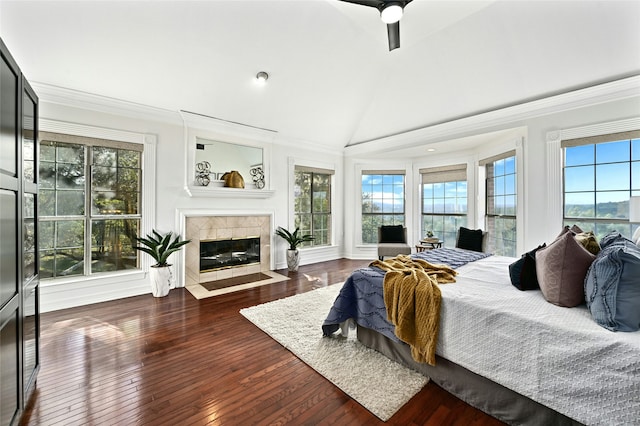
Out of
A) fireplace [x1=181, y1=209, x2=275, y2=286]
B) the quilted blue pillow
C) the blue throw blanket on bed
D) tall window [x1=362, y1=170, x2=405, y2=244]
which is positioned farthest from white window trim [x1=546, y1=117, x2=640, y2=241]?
fireplace [x1=181, y1=209, x2=275, y2=286]

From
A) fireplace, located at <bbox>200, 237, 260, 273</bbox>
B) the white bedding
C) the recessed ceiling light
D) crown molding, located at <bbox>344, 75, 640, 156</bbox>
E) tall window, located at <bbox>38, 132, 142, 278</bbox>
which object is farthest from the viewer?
fireplace, located at <bbox>200, 237, 260, 273</bbox>

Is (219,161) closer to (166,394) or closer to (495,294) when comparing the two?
(166,394)

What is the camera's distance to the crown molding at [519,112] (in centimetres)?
313

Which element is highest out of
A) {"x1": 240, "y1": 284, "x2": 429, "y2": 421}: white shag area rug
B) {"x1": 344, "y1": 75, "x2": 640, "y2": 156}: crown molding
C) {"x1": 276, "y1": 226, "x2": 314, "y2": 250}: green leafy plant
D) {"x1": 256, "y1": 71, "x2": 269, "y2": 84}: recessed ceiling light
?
{"x1": 256, "y1": 71, "x2": 269, "y2": 84}: recessed ceiling light

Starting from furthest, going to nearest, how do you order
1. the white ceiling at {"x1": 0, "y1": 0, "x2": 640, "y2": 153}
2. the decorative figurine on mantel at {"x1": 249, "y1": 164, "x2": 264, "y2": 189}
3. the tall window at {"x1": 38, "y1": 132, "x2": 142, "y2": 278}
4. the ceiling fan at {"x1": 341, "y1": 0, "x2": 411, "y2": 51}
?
the decorative figurine on mantel at {"x1": 249, "y1": 164, "x2": 264, "y2": 189} < the tall window at {"x1": 38, "y1": 132, "x2": 142, "y2": 278} < the white ceiling at {"x1": 0, "y1": 0, "x2": 640, "y2": 153} < the ceiling fan at {"x1": 341, "y1": 0, "x2": 411, "y2": 51}

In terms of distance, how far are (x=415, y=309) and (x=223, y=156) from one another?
3.98 m

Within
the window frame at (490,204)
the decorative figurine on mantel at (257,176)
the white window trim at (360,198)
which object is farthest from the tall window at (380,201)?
the decorative figurine on mantel at (257,176)

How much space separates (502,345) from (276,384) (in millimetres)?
1481

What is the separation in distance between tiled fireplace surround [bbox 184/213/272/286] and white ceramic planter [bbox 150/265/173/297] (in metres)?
0.50

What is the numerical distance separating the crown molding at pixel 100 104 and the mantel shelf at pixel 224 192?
1.06m

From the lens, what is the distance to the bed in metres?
1.27

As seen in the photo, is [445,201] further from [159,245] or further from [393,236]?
[159,245]

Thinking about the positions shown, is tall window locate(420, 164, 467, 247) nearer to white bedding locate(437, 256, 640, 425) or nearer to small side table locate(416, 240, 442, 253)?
small side table locate(416, 240, 442, 253)

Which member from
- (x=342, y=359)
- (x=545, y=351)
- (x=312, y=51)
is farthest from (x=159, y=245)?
(x=545, y=351)
